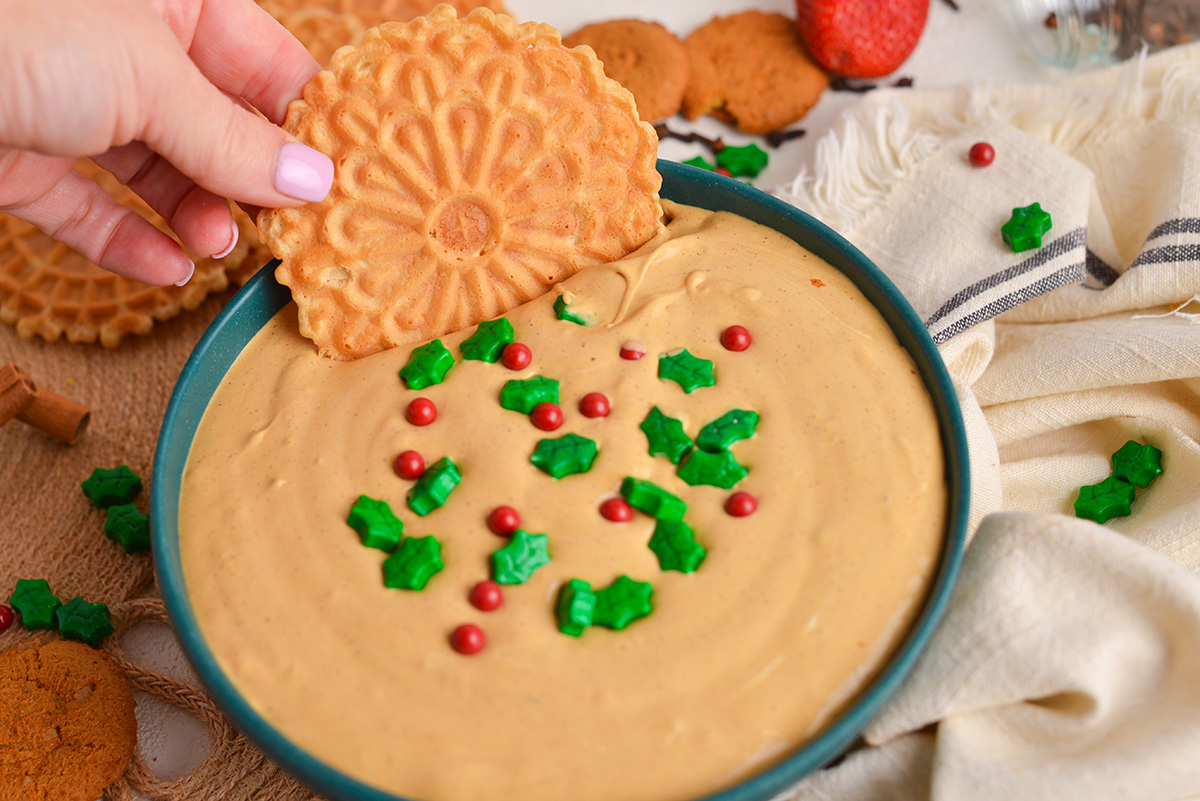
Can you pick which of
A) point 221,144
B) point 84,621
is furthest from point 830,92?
point 84,621

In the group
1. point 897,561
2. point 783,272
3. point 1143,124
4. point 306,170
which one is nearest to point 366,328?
point 306,170

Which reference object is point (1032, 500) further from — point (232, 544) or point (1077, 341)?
point (232, 544)

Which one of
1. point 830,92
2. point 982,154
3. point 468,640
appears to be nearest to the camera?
point 468,640

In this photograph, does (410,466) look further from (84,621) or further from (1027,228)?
(1027,228)

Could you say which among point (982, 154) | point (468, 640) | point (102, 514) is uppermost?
point (982, 154)

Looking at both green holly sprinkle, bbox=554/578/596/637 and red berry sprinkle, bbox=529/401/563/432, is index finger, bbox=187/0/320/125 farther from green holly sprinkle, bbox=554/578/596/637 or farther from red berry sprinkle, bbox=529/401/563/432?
green holly sprinkle, bbox=554/578/596/637

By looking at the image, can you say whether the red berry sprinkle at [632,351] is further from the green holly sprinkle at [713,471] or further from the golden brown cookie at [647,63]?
the golden brown cookie at [647,63]
